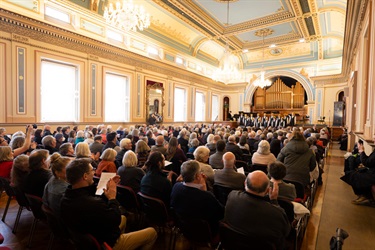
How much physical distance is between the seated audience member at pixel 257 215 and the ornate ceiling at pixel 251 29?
8.24 metres

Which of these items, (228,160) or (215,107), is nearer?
(228,160)

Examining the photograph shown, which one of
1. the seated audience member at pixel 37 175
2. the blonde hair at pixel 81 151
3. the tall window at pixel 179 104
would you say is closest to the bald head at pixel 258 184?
the seated audience member at pixel 37 175

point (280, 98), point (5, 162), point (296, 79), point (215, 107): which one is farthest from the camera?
point (215, 107)

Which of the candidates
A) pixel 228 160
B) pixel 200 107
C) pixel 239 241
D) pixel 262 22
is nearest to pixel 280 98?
pixel 200 107

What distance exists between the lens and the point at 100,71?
8.73 meters

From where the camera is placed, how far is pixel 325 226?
279 centimetres

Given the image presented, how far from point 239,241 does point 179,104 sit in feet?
39.6

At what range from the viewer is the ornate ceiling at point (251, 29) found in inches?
346

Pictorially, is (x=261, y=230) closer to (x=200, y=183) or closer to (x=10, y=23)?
(x=200, y=183)

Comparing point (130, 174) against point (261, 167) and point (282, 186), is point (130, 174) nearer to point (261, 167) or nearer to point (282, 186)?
point (282, 186)

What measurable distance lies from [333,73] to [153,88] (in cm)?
1127

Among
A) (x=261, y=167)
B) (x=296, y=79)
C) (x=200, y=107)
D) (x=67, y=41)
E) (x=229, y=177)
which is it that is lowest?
(x=261, y=167)

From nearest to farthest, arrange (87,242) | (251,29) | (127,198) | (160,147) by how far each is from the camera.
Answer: (87,242), (127,198), (160,147), (251,29)

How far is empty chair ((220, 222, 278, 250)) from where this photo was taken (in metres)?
1.44
